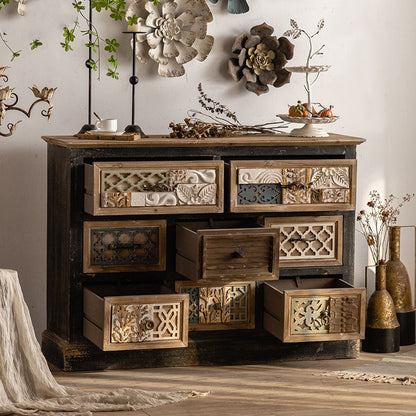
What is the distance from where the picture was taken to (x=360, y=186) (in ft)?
15.7

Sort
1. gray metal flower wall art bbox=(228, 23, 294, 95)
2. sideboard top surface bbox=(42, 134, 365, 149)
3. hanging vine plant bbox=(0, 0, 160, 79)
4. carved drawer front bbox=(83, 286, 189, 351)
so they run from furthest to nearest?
gray metal flower wall art bbox=(228, 23, 294, 95)
hanging vine plant bbox=(0, 0, 160, 79)
sideboard top surface bbox=(42, 134, 365, 149)
carved drawer front bbox=(83, 286, 189, 351)

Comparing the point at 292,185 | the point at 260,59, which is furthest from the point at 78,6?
the point at 292,185

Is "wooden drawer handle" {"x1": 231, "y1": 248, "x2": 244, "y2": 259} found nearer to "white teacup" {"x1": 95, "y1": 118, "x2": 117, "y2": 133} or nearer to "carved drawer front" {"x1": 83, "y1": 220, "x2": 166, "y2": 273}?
"carved drawer front" {"x1": 83, "y1": 220, "x2": 166, "y2": 273}

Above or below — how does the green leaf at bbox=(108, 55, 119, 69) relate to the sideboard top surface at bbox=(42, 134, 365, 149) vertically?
above

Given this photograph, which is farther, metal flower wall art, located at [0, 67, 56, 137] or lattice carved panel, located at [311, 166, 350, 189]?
lattice carved panel, located at [311, 166, 350, 189]

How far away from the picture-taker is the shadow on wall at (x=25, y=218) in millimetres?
4230

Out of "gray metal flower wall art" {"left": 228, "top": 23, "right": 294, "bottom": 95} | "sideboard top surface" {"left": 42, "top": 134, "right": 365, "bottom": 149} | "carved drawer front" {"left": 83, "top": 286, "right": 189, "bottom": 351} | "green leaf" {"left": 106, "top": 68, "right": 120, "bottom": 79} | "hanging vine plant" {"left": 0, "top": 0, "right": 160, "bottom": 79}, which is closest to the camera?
"carved drawer front" {"left": 83, "top": 286, "right": 189, "bottom": 351}

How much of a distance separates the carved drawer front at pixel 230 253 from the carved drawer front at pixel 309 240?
225 millimetres

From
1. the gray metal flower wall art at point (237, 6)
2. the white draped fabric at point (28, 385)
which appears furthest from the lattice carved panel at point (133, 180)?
the gray metal flower wall art at point (237, 6)

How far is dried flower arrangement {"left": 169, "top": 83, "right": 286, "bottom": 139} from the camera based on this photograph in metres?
4.16

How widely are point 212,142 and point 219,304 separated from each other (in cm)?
67

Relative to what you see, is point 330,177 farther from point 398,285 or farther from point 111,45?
point 111,45

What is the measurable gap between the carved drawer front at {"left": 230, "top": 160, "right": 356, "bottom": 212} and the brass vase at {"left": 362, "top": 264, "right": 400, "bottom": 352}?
483mm

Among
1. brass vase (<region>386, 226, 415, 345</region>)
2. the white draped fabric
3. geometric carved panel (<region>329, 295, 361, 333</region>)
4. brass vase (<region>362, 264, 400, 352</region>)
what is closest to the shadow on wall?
the white draped fabric
